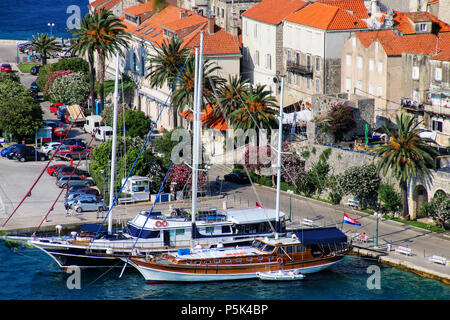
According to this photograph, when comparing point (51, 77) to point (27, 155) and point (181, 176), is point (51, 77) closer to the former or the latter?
point (27, 155)

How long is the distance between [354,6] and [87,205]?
4261cm

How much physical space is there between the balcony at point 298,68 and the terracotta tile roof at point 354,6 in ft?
26.9

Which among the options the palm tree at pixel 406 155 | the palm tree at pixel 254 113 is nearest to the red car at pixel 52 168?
the palm tree at pixel 254 113

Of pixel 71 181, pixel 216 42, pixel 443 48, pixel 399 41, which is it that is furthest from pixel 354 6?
pixel 71 181

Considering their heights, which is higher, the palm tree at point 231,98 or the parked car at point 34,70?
the parked car at point 34,70

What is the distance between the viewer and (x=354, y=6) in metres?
98.8

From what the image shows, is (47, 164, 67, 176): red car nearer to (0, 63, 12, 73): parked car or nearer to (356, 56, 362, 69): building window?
(356, 56, 362, 69): building window

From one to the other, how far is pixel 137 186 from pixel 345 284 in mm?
25000

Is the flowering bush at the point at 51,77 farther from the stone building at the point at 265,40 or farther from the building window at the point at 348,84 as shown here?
the building window at the point at 348,84

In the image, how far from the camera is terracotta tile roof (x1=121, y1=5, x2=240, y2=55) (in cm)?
10050

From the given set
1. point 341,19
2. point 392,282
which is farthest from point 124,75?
point 392,282

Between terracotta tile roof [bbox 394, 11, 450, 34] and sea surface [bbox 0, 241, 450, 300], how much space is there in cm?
3877

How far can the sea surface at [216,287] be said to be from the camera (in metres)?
57.9

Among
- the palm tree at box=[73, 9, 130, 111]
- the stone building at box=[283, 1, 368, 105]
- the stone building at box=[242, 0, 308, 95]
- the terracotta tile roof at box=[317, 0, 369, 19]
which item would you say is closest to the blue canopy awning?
the stone building at box=[283, 1, 368, 105]
